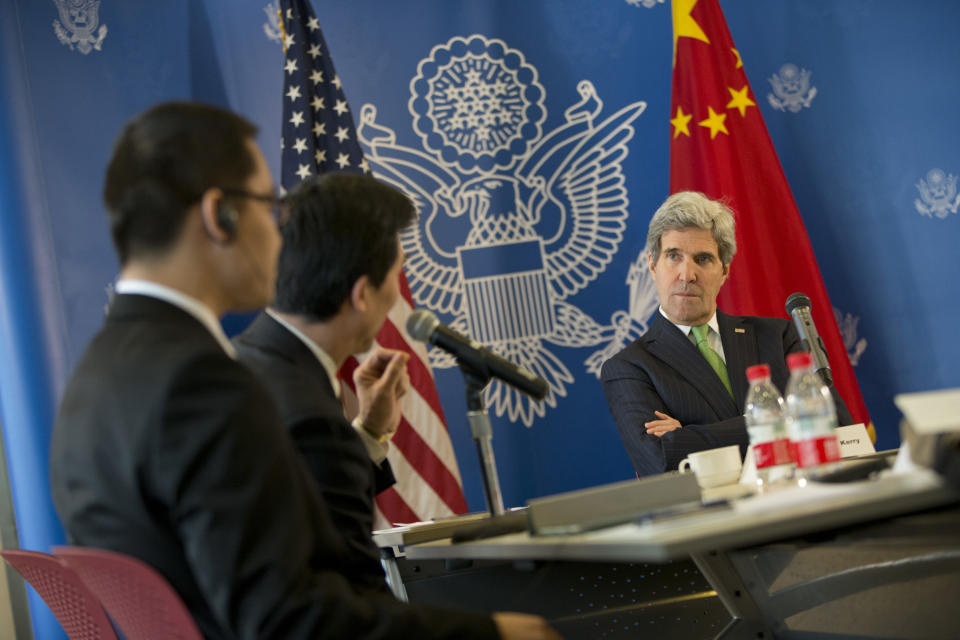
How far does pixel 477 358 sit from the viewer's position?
1765mm

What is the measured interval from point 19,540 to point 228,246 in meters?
2.62

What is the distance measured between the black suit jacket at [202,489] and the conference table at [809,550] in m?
0.27

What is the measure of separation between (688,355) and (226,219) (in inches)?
77.0

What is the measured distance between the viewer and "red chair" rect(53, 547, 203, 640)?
1130 millimetres

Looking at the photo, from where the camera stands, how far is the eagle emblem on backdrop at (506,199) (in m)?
4.10

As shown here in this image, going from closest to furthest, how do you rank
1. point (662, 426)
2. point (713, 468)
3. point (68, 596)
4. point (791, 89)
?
1. point (68, 596)
2. point (713, 468)
3. point (662, 426)
4. point (791, 89)

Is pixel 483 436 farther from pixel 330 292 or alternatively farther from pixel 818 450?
pixel 818 450

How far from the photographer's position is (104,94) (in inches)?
152

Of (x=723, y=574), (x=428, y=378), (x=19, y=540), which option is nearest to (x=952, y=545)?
(x=723, y=574)

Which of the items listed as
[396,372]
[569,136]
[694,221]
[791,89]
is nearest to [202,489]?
[396,372]

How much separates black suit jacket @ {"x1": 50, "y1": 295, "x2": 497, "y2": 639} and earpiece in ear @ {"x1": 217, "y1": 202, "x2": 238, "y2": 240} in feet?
0.48

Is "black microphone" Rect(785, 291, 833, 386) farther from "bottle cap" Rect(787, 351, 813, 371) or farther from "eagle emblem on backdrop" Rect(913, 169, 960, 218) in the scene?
"eagle emblem on backdrop" Rect(913, 169, 960, 218)

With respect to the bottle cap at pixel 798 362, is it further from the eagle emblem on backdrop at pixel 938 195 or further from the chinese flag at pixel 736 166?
the eagle emblem on backdrop at pixel 938 195

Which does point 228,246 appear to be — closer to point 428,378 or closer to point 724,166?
point 428,378
